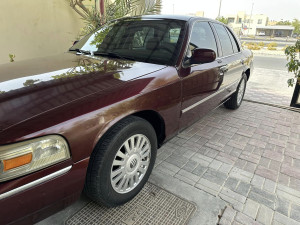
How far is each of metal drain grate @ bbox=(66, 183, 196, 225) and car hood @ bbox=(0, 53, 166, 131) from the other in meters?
1.03

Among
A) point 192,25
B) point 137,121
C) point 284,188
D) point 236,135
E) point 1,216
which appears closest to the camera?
point 1,216

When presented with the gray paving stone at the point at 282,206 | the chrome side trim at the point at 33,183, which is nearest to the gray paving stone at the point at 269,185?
the gray paving stone at the point at 282,206

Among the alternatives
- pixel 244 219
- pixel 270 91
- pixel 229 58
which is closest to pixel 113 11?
pixel 229 58

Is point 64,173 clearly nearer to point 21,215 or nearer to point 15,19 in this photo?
point 21,215

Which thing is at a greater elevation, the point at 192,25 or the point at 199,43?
the point at 192,25

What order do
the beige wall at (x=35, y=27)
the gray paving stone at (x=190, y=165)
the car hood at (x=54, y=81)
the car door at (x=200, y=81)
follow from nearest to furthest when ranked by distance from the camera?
the car hood at (x=54, y=81)
the car door at (x=200, y=81)
the gray paving stone at (x=190, y=165)
the beige wall at (x=35, y=27)

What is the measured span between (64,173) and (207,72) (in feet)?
6.72

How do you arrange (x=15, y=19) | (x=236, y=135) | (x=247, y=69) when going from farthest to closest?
(x=15, y=19) → (x=247, y=69) → (x=236, y=135)

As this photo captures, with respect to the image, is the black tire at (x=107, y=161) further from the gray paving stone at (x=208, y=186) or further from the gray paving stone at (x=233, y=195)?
the gray paving stone at (x=233, y=195)

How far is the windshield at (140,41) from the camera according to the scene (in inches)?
95.3

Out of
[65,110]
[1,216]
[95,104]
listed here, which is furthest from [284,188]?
[1,216]

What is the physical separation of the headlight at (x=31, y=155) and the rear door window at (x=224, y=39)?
9.34ft

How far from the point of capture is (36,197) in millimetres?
1305

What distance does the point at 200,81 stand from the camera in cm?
267
